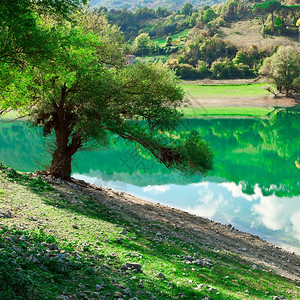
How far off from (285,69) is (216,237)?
7461cm

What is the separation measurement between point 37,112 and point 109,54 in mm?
5250

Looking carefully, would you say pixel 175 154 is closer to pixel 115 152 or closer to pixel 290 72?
pixel 115 152

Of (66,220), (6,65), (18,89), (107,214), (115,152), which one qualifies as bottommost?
(115,152)

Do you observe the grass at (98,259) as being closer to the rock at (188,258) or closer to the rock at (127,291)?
the rock at (127,291)

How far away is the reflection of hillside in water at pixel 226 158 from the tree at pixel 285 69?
22.4 metres

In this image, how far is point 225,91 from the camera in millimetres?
95625

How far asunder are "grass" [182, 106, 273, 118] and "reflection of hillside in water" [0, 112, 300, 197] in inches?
416

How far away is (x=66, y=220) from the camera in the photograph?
11695 millimetres

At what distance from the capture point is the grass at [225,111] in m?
72.7

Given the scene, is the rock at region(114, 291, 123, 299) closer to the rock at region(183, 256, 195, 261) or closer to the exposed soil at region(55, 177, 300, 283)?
the rock at region(183, 256, 195, 261)

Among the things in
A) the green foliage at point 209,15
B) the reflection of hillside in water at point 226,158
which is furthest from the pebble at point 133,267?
the green foliage at point 209,15

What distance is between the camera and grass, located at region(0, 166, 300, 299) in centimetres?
686

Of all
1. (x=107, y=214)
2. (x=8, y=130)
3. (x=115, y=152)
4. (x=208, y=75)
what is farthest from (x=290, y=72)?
(x=107, y=214)

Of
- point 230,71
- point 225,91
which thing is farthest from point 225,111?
point 230,71
